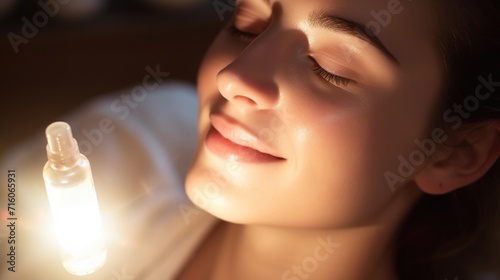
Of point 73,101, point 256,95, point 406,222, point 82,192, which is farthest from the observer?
point 73,101

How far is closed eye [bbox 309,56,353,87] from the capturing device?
0.75 meters

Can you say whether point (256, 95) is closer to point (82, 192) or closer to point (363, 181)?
point (363, 181)

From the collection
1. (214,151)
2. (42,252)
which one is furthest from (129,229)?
(214,151)

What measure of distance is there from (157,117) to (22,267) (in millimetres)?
339

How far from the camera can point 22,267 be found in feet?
3.35

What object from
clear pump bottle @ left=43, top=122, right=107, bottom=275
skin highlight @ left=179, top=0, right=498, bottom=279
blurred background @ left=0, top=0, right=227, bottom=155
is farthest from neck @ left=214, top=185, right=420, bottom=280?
blurred background @ left=0, top=0, right=227, bottom=155

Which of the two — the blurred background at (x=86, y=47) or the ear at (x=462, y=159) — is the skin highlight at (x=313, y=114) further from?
the blurred background at (x=86, y=47)

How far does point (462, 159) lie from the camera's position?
0.84 m

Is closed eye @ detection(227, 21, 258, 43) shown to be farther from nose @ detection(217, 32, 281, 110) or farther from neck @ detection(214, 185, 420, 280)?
neck @ detection(214, 185, 420, 280)

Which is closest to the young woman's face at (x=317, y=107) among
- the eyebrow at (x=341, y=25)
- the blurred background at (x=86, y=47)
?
the eyebrow at (x=341, y=25)

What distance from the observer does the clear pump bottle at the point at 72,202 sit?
769 millimetres

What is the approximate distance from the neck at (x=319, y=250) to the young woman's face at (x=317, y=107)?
0.32 feet

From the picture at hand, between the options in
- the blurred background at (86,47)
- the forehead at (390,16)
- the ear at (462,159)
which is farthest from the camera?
the blurred background at (86,47)

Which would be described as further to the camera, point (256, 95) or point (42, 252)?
point (42, 252)
